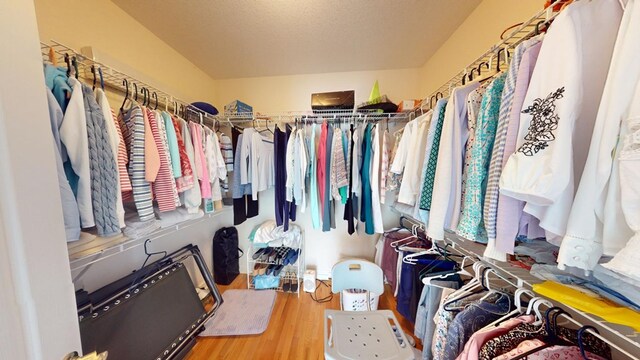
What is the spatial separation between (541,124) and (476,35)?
1.20m

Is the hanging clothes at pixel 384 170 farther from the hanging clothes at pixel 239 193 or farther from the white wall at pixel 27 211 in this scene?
the white wall at pixel 27 211

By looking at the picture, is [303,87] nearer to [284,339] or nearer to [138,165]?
[138,165]

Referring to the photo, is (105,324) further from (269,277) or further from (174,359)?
(269,277)

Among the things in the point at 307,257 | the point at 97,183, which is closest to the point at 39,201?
the point at 97,183

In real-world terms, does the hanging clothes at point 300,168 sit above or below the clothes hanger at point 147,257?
above

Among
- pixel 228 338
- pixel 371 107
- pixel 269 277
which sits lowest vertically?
pixel 228 338

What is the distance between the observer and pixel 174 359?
127cm

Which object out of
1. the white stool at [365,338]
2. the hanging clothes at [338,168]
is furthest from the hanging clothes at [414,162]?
the white stool at [365,338]

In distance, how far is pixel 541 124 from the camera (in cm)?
52

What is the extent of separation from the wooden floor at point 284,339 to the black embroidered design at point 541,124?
1.65 m

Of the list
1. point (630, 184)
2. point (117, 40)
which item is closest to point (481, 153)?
point (630, 184)

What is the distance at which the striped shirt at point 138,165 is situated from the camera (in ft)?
3.21

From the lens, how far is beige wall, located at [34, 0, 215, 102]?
3.39 ft

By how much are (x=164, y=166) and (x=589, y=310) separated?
1781mm
